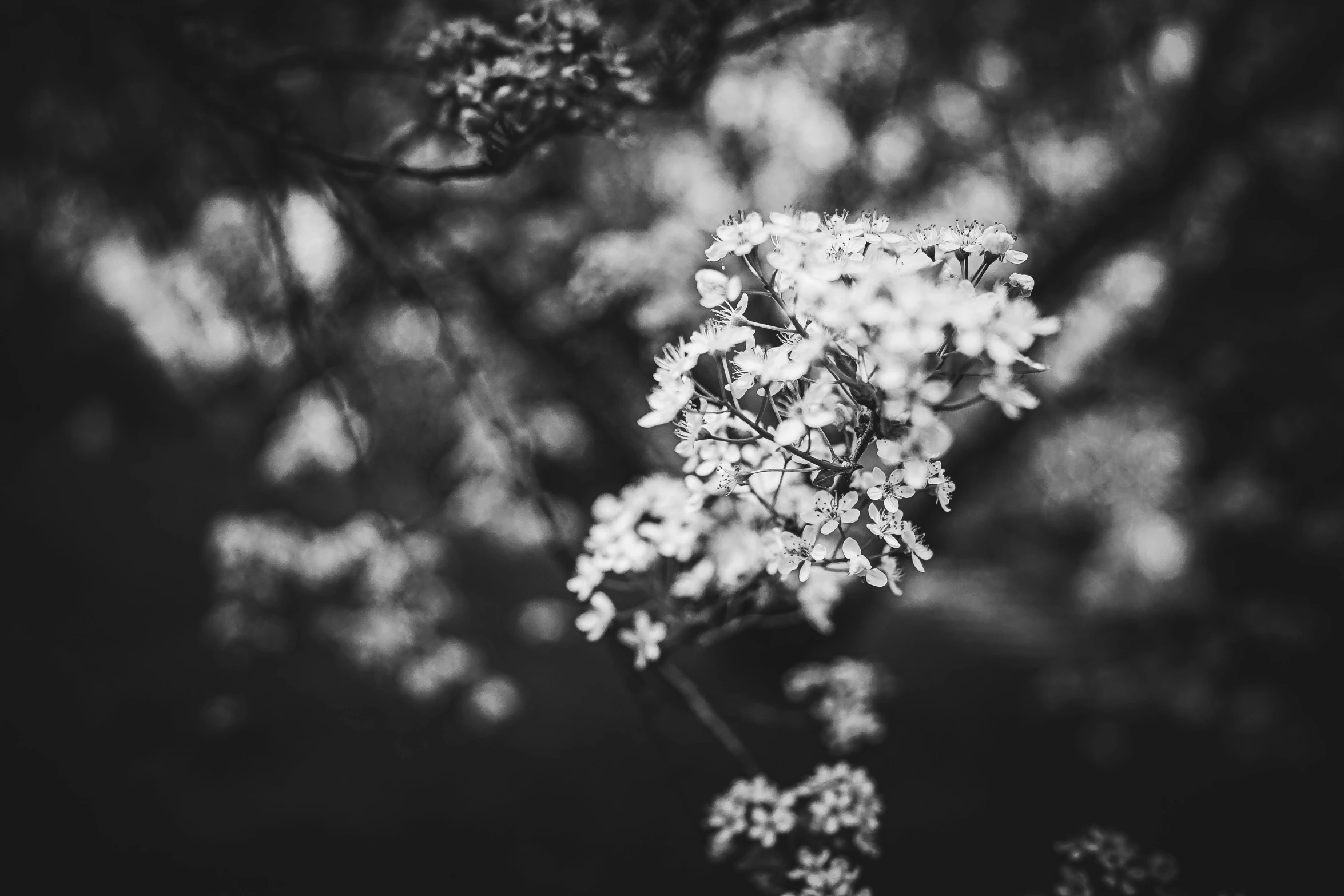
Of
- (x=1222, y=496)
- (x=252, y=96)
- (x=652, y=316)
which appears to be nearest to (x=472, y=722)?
(x=652, y=316)

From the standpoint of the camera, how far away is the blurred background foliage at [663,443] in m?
3.45

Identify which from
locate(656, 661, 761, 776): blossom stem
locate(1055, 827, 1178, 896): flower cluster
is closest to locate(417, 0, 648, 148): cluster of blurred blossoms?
locate(656, 661, 761, 776): blossom stem

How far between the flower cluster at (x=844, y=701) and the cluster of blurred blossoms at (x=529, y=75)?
1.55 m

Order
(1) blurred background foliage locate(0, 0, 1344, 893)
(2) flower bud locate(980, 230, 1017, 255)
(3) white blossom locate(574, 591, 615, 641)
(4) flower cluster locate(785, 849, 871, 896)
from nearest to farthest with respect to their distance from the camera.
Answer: (2) flower bud locate(980, 230, 1017, 255) → (4) flower cluster locate(785, 849, 871, 896) → (3) white blossom locate(574, 591, 615, 641) → (1) blurred background foliage locate(0, 0, 1344, 893)

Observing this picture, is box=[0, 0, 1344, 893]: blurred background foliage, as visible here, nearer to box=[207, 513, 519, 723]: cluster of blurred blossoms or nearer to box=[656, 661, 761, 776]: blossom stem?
box=[207, 513, 519, 723]: cluster of blurred blossoms

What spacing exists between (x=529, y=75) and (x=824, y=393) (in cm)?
95

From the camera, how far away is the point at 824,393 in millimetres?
1114

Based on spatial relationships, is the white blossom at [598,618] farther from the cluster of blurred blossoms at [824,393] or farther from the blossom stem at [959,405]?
the blossom stem at [959,405]

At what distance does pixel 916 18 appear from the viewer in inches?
195

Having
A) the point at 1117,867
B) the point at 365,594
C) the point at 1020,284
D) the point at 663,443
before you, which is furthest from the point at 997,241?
the point at 365,594

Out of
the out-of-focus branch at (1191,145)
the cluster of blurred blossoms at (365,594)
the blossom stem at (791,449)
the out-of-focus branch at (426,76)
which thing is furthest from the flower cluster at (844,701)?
the out-of-focus branch at (1191,145)

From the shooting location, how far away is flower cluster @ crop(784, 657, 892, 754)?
1800 mm

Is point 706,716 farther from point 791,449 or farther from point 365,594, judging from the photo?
point 365,594

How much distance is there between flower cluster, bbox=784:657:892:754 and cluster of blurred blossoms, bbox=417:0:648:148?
155cm
